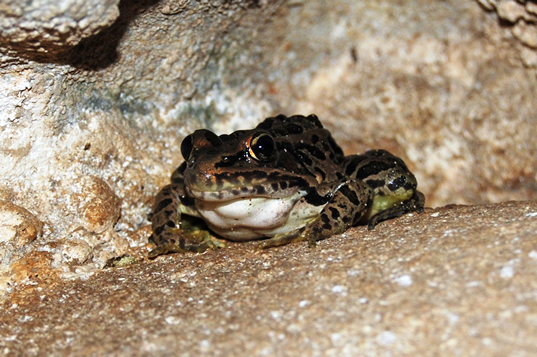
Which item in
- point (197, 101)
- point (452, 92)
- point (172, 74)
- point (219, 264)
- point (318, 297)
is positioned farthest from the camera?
point (452, 92)

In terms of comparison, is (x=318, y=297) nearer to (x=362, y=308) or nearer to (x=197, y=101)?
(x=362, y=308)

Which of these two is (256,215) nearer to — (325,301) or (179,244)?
(179,244)

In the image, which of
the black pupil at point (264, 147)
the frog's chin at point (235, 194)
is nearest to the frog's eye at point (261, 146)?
the black pupil at point (264, 147)

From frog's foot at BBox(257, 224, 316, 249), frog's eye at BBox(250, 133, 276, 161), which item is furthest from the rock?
frog's foot at BBox(257, 224, 316, 249)

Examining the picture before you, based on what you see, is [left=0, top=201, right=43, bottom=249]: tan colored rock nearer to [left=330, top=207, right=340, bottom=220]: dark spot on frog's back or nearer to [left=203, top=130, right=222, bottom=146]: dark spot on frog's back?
[left=203, top=130, right=222, bottom=146]: dark spot on frog's back

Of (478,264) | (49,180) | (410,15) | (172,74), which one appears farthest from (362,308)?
(410,15)

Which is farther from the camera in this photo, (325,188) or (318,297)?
(325,188)

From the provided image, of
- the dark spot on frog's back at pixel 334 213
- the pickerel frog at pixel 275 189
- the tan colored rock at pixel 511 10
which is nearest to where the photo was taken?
the pickerel frog at pixel 275 189

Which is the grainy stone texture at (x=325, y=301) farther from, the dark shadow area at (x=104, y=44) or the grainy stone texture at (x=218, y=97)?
the dark shadow area at (x=104, y=44)
